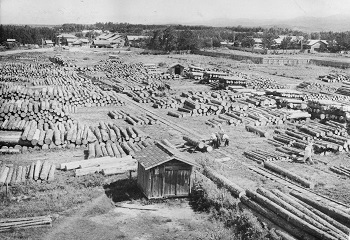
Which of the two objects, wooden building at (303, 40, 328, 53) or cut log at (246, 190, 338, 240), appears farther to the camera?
wooden building at (303, 40, 328, 53)

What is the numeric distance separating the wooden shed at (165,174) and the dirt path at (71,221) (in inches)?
82.4

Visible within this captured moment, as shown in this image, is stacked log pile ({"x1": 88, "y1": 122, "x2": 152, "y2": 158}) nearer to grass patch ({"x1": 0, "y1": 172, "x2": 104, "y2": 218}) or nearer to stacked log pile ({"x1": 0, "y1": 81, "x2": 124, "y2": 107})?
grass patch ({"x1": 0, "y1": 172, "x2": 104, "y2": 218})

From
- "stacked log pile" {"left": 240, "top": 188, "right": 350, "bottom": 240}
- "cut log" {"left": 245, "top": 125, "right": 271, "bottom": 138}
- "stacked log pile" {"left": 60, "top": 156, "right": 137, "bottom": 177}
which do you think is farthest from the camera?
"cut log" {"left": 245, "top": 125, "right": 271, "bottom": 138}

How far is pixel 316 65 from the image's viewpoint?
6975cm

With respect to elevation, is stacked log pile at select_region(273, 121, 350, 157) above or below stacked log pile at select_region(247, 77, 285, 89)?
below

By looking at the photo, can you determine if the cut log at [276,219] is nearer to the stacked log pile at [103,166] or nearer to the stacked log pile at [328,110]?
the stacked log pile at [103,166]

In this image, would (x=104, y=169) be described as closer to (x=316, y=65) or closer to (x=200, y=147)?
(x=200, y=147)

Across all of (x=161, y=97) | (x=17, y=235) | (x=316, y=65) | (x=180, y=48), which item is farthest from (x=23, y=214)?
(x=180, y=48)

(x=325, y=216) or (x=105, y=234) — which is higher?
(x=325, y=216)

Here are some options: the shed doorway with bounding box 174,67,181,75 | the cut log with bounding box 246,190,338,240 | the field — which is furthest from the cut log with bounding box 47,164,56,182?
the shed doorway with bounding box 174,67,181,75

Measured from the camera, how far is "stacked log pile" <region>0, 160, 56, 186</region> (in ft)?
53.9

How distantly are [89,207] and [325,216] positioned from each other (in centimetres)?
903

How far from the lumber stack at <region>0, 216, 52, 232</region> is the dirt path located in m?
0.41

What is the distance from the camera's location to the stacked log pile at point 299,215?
38.1ft
